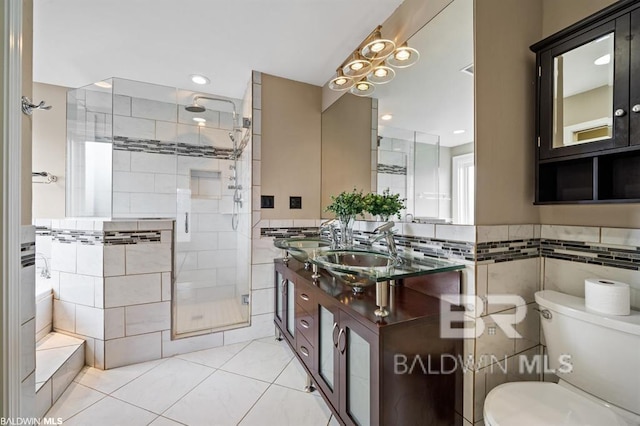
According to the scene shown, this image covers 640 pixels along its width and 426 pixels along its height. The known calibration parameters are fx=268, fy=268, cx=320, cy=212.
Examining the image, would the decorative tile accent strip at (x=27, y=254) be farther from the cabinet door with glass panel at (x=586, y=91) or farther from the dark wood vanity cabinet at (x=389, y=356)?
the cabinet door with glass panel at (x=586, y=91)

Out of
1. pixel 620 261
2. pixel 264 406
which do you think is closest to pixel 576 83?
pixel 620 261

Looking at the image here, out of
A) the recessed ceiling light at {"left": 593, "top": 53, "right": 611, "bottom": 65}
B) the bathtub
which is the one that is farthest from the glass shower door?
the recessed ceiling light at {"left": 593, "top": 53, "right": 611, "bottom": 65}

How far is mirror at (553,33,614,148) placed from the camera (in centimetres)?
114

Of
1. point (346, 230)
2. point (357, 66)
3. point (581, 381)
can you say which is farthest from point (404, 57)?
point (581, 381)

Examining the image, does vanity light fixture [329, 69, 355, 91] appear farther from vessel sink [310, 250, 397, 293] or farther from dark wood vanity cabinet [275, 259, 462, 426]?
dark wood vanity cabinet [275, 259, 462, 426]

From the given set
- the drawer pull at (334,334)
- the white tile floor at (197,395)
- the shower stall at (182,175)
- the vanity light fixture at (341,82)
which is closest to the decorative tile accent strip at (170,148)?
the shower stall at (182,175)

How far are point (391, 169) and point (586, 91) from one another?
3.30 ft

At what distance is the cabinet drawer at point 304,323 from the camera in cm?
160

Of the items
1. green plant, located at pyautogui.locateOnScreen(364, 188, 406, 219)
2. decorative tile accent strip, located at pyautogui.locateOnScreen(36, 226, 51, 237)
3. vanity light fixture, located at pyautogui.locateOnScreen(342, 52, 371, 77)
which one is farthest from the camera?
decorative tile accent strip, located at pyautogui.locateOnScreen(36, 226, 51, 237)

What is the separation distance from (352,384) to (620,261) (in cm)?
130

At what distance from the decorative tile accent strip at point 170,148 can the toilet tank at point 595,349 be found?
2.69 metres

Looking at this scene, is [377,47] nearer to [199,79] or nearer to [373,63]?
[373,63]

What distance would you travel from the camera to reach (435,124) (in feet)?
4.95

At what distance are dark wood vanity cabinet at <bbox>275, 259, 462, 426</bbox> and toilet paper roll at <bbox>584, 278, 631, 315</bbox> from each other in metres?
0.50
